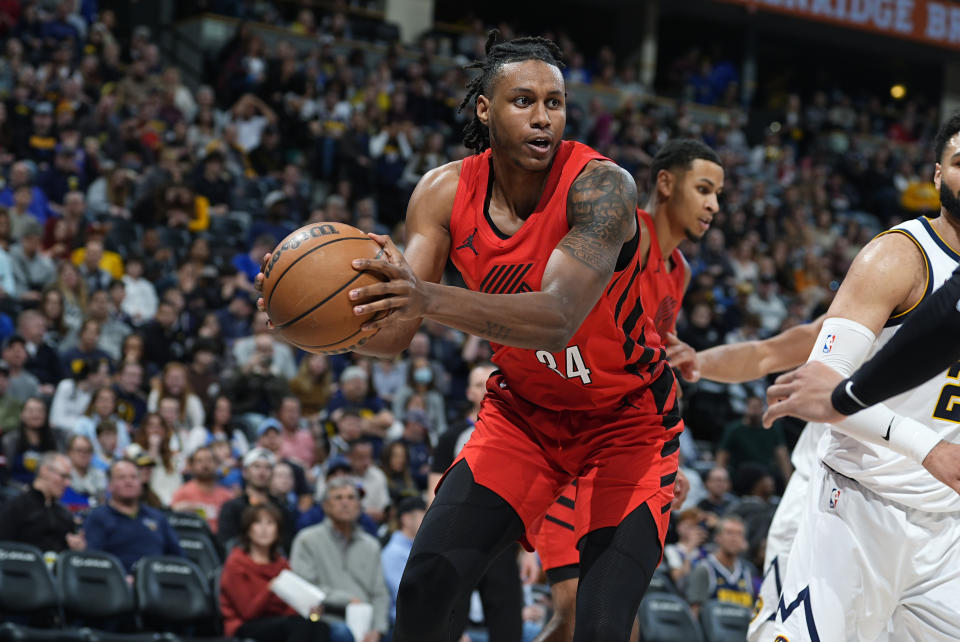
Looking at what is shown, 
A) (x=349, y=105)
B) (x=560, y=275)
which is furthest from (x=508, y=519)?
(x=349, y=105)

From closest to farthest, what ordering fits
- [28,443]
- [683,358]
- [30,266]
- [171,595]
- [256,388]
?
[683,358]
[171,595]
[28,443]
[256,388]
[30,266]

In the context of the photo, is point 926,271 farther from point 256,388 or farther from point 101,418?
point 256,388

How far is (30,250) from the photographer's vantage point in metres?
10.6

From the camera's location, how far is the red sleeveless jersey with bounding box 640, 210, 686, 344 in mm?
4391

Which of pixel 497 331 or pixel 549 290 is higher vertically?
pixel 549 290

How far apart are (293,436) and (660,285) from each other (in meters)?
5.95

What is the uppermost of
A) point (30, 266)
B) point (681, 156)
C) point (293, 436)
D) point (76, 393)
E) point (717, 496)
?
point (681, 156)

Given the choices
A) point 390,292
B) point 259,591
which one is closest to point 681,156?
point 390,292

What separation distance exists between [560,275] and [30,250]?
339 inches

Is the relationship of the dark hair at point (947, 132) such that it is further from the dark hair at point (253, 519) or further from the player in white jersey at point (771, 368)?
the dark hair at point (253, 519)

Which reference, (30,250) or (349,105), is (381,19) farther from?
(30,250)

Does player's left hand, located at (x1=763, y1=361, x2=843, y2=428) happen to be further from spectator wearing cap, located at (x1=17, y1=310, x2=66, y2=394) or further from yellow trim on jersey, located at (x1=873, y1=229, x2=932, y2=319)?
spectator wearing cap, located at (x1=17, y1=310, x2=66, y2=394)

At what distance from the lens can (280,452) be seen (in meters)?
9.63

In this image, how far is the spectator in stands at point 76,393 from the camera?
921 cm
